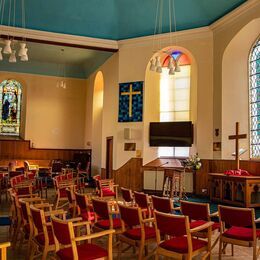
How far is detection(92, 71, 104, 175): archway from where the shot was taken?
13680 millimetres

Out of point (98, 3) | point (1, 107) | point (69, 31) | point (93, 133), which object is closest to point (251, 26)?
point (98, 3)

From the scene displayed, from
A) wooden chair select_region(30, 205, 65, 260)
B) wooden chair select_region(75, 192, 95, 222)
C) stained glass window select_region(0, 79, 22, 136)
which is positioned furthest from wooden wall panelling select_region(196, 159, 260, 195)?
stained glass window select_region(0, 79, 22, 136)

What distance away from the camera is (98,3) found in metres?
10.9

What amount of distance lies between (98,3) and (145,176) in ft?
19.2

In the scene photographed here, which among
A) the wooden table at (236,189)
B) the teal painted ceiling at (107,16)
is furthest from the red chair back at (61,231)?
the teal painted ceiling at (107,16)

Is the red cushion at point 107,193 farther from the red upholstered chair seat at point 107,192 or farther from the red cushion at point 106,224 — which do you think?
the red cushion at point 106,224

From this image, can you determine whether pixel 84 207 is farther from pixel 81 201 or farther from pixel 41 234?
pixel 41 234

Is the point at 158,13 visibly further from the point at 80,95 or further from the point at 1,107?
the point at 1,107

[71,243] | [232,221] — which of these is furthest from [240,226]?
[71,243]

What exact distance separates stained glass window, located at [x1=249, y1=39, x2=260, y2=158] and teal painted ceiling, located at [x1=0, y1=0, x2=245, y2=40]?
1.59 metres

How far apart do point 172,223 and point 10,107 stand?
1320 centimetres

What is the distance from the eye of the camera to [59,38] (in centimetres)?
1136

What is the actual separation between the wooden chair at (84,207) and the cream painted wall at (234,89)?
542 centimetres

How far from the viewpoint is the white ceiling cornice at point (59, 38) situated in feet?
35.6
